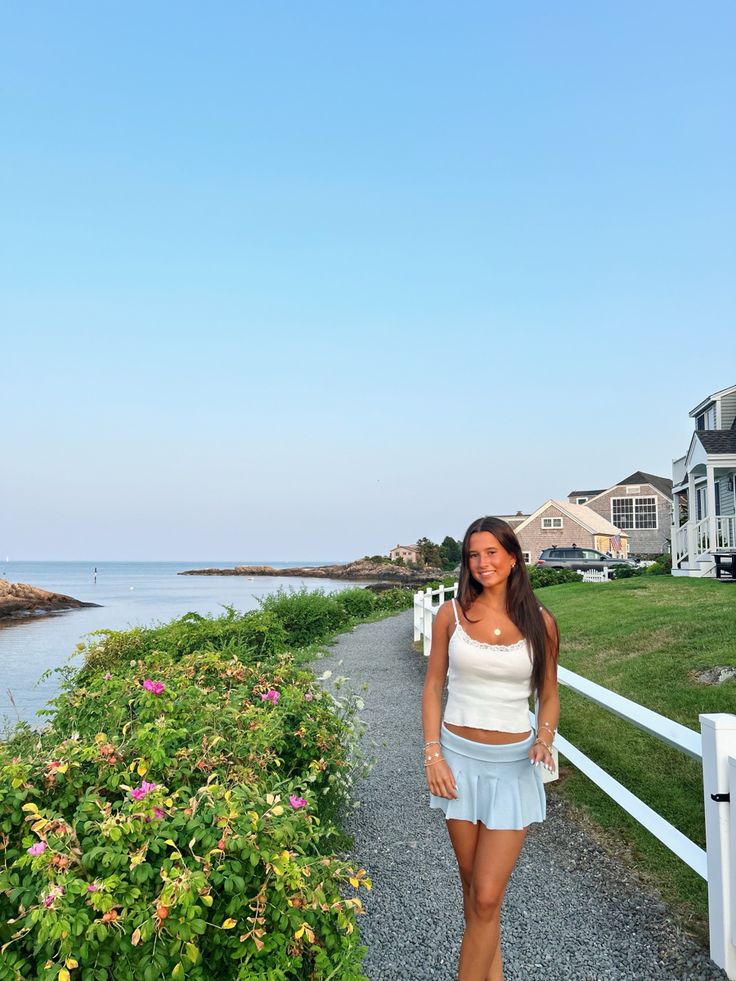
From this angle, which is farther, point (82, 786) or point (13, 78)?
point (13, 78)

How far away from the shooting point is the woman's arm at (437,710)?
269cm

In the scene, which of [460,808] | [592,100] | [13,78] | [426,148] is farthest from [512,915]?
[13,78]

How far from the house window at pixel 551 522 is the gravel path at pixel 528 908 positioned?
4730 cm

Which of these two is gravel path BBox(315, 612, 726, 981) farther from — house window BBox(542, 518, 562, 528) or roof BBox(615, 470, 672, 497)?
roof BBox(615, 470, 672, 497)

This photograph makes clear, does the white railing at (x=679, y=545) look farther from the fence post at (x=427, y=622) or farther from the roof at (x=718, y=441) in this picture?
the fence post at (x=427, y=622)

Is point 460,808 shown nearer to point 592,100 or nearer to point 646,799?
point 646,799

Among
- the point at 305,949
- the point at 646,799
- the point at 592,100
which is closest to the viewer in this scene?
the point at 305,949

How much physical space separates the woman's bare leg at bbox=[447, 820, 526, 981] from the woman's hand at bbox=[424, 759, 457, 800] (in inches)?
4.9

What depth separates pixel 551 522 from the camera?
51719 millimetres

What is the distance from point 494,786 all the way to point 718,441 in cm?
2442

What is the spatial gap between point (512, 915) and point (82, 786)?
2.42m

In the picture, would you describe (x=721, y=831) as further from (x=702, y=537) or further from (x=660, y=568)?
(x=660, y=568)

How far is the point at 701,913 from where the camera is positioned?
3.79 meters

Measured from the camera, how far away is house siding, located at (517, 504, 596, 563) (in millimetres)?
50469
